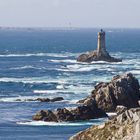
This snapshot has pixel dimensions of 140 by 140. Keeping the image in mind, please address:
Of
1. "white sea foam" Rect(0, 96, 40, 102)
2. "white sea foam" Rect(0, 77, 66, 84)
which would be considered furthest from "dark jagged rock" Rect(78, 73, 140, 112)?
"white sea foam" Rect(0, 77, 66, 84)

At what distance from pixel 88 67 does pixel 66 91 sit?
50.5 meters

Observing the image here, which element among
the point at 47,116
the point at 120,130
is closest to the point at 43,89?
the point at 47,116

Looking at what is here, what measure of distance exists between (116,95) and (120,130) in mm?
56223

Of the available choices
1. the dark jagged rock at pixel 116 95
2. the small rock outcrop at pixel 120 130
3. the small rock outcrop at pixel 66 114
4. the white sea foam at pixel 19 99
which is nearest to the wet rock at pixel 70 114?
the small rock outcrop at pixel 66 114

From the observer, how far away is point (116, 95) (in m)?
106

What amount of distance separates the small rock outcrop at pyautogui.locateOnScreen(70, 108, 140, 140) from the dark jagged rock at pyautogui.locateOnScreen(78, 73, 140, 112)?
167ft

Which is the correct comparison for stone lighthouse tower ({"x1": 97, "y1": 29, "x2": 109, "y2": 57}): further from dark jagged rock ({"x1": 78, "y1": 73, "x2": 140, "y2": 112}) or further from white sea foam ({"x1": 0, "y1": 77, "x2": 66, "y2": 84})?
dark jagged rock ({"x1": 78, "y1": 73, "x2": 140, "y2": 112})

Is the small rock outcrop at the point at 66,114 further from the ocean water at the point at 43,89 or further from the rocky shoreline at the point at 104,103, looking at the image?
the ocean water at the point at 43,89

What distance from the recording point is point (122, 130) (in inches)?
1959

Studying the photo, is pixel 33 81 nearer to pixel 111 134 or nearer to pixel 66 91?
pixel 66 91

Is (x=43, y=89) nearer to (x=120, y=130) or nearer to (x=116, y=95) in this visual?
(x=116, y=95)

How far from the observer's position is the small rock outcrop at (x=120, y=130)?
156 feet

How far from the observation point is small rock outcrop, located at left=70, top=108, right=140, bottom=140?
4756 cm

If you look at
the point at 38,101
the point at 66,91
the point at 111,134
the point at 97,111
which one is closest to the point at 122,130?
the point at 111,134
